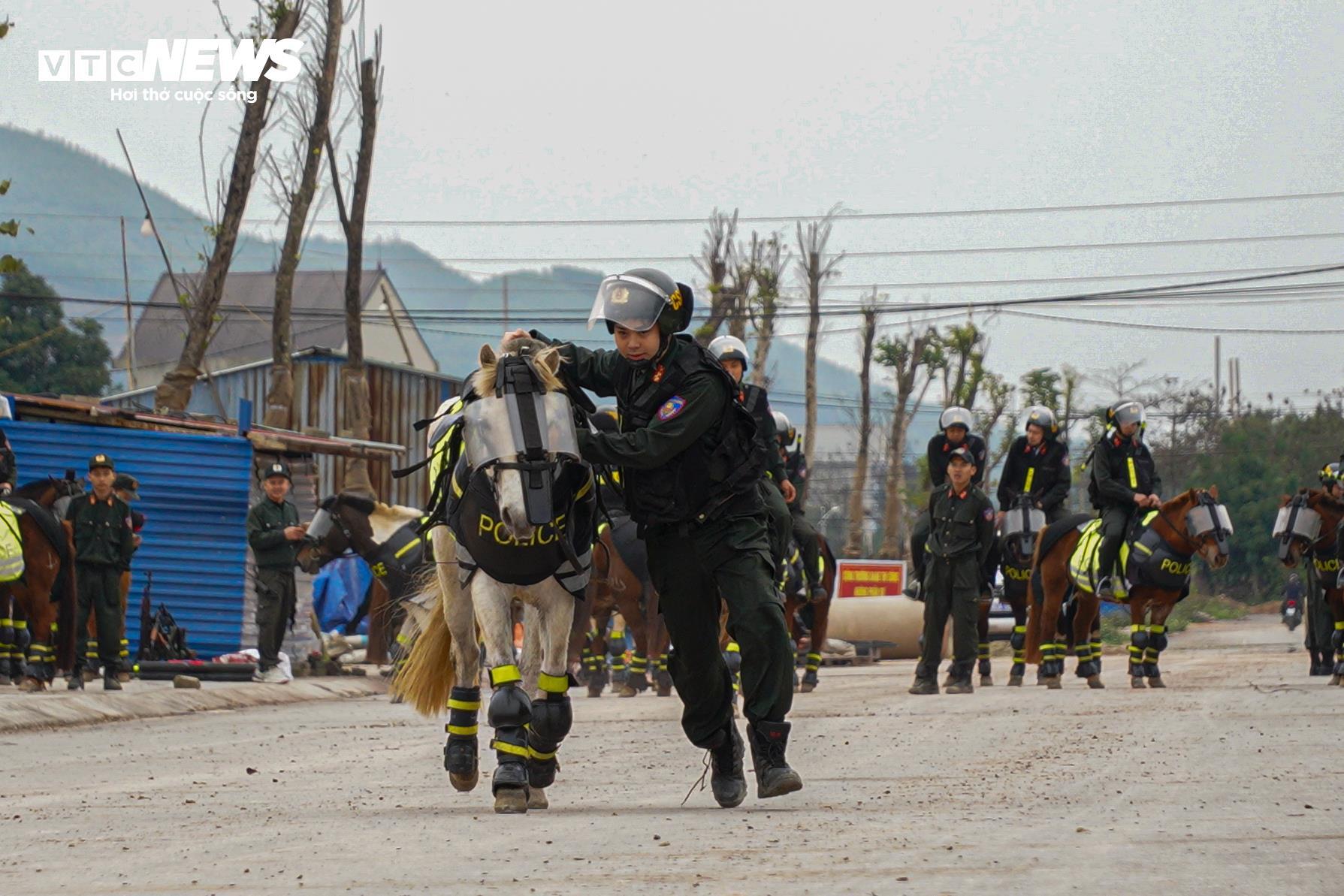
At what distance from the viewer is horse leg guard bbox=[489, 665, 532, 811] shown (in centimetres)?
819

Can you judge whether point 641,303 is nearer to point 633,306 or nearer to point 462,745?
point 633,306

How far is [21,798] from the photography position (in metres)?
9.20

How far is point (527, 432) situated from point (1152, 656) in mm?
12530

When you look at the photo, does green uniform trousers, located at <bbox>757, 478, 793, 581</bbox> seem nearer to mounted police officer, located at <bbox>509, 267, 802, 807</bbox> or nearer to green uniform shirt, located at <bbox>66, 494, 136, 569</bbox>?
mounted police officer, located at <bbox>509, 267, 802, 807</bbox>

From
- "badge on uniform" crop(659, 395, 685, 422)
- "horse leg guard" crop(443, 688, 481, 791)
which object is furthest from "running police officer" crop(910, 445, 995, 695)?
"badge on uniform" crop(659, 395, 685, 422)

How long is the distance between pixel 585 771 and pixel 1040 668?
34.6 feet

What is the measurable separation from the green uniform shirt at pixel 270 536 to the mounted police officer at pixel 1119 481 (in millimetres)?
8162

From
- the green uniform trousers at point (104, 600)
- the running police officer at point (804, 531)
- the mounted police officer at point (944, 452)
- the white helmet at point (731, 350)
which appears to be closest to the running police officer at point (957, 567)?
the mounted police officer at point (944, 452)

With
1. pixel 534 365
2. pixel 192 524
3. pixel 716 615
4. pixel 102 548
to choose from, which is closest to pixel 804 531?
pixel 102 548

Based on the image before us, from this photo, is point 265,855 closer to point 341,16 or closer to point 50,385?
point 341,16

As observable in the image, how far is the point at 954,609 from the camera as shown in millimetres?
19594

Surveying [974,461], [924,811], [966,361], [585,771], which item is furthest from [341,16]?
[966,361]

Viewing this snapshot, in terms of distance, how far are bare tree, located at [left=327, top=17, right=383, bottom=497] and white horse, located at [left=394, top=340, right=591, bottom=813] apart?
27591 mm

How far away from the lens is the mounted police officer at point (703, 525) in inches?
324
